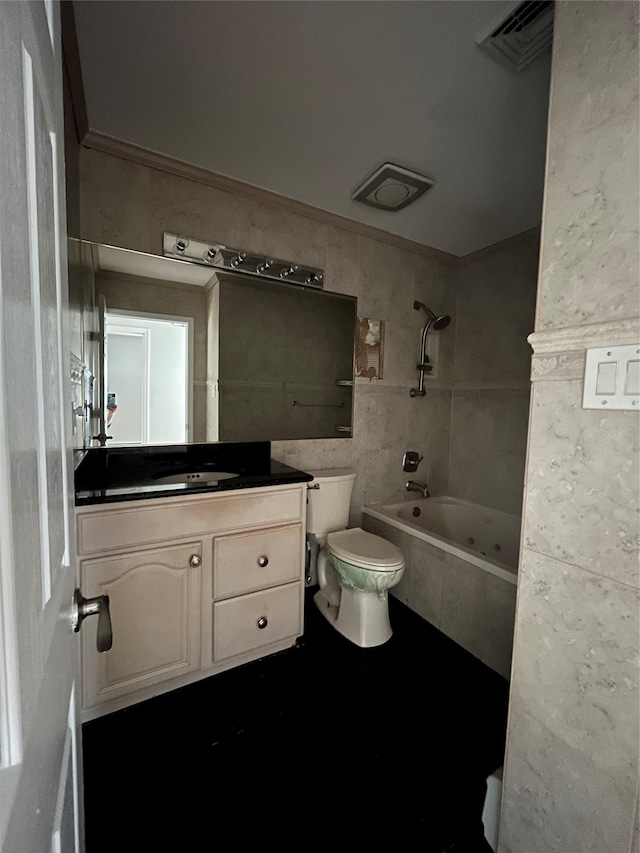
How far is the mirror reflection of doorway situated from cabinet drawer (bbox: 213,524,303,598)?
2.18 feet

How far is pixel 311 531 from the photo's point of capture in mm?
2082

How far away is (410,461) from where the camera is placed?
2730 mm

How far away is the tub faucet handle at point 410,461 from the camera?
107 inches

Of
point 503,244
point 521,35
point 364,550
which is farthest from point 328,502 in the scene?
point 503,244

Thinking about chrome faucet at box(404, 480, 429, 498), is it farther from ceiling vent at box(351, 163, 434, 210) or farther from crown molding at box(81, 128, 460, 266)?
→ ceiling vent at box(351, 163, 434, 210)

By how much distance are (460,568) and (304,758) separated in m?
1.10

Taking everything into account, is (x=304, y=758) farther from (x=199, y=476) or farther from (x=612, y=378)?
(x=612, y=378)

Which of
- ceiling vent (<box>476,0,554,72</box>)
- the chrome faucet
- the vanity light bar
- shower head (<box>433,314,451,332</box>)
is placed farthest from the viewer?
the chrome faucet

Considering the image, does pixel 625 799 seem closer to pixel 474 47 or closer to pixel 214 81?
pixel 474 47

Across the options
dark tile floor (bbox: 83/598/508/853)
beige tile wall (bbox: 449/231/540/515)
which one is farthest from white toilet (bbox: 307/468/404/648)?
beige tile wall (bbox: 449/231/540/515)

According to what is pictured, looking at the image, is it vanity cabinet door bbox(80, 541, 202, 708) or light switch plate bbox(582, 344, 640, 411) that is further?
vanity cabinet door bbox(80, 541, 202, 708)

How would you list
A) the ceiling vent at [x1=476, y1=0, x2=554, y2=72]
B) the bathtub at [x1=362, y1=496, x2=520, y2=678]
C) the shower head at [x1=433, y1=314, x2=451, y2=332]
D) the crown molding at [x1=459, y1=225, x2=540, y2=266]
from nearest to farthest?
the ceiling vent at [x1=476, y1=0, x2=554, y2=72] → the bathtub at [x1=362, y1=496, x2=520, y2=678] → the crown molding at [x1=459, y1=225, x2=540, y2=266] → the shower head at [x1=433, y1=314, x2=451, y2=332]

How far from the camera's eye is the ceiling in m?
1.11

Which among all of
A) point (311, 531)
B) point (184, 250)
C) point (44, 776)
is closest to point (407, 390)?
point (311, 531)
